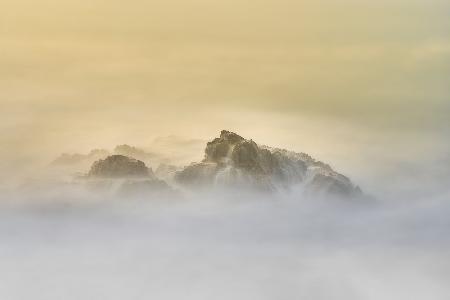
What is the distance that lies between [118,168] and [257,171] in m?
9.13

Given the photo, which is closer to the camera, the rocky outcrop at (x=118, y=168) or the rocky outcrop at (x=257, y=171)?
the rocky outcrop at (x=118, y=168)

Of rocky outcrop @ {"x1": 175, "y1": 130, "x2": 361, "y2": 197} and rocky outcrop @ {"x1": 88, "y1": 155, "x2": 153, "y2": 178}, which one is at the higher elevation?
rocky outcrop @ {"x1": 175, "y1": 130, "x2": 361, "y2": 197}

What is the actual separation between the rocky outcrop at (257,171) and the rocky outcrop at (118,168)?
3.45 m

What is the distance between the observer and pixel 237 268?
44.6m

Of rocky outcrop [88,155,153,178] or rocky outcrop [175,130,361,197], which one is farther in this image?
rocky outcrop [175,130,361,197]

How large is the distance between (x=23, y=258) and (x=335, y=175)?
70.6ft

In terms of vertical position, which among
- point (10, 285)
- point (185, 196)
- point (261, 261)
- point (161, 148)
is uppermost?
point (161, 148)

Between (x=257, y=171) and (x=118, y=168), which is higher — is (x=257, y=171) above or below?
above

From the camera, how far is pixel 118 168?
4028 centimetres

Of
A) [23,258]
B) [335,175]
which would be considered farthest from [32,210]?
[335,175]

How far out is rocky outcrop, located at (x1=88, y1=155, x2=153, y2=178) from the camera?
4006cm

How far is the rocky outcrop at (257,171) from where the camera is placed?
42.6 metres

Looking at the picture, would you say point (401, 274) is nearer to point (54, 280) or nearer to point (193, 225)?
point (193, 225)

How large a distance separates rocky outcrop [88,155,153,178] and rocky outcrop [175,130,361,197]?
136 inches
